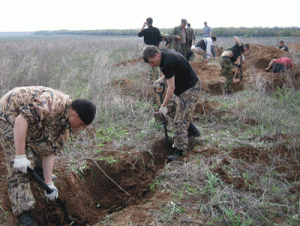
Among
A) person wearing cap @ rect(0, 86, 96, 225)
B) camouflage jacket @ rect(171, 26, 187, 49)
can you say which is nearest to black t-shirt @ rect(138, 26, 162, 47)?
camouflage jacket @ rect(171, 26, 187, 49)

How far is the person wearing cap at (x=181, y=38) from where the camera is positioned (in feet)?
31.7

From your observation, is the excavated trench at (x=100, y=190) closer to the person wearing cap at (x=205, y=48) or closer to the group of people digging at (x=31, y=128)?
the group of people digging at (x=31, y=128)

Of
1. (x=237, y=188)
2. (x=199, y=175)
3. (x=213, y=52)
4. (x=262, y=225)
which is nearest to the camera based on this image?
(x=262, y=225)

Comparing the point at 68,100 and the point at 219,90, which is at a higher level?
the point at 68,100

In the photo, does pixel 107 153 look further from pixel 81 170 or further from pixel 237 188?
pixel 237 188

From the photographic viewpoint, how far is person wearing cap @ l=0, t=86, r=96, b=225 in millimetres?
2229

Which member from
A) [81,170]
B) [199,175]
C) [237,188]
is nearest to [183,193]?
[199,175]

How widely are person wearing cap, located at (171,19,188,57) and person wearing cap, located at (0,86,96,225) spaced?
7.82 m

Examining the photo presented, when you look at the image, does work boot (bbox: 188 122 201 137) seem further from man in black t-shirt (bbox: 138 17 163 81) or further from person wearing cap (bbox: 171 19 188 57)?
person wearing cap (bbox: 171 19 188 57)

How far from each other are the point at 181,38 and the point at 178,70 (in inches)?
252

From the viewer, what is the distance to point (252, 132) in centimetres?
462

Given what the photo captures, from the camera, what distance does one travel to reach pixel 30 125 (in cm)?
236

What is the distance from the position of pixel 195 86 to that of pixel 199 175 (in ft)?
4.82

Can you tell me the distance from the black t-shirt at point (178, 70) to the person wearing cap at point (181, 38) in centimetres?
593
